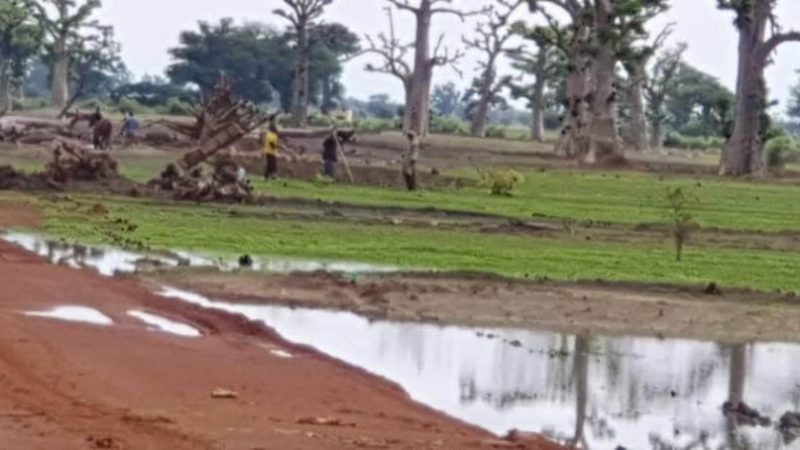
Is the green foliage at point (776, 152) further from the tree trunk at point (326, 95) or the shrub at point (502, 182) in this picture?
the tree trunk at point (326, 95)

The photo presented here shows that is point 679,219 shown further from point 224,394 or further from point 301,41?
point 301,41

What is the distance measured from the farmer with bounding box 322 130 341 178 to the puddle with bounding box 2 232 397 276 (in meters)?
22.0

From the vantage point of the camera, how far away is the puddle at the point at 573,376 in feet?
47.5

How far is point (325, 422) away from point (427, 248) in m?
17.5

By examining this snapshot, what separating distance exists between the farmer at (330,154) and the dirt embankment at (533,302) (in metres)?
24.2

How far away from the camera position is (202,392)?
13859 mm

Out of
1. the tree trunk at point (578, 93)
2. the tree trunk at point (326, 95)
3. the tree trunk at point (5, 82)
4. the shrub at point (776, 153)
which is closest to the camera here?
the tree trunk at point (578, 93)

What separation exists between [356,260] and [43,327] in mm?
11115

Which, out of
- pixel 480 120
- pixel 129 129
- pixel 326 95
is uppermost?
pixel 326 95

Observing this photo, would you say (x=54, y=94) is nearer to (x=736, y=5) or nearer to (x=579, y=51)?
(x=579, y=51)

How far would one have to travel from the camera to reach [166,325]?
18266 millimetres

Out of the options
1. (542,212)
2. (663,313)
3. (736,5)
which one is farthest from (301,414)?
(736,5)

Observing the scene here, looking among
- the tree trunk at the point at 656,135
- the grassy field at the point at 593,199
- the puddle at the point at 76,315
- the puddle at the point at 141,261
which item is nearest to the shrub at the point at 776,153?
the grassy field at the point at 593,199

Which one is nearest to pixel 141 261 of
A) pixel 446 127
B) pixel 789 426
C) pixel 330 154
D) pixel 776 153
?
pixel 789 426
